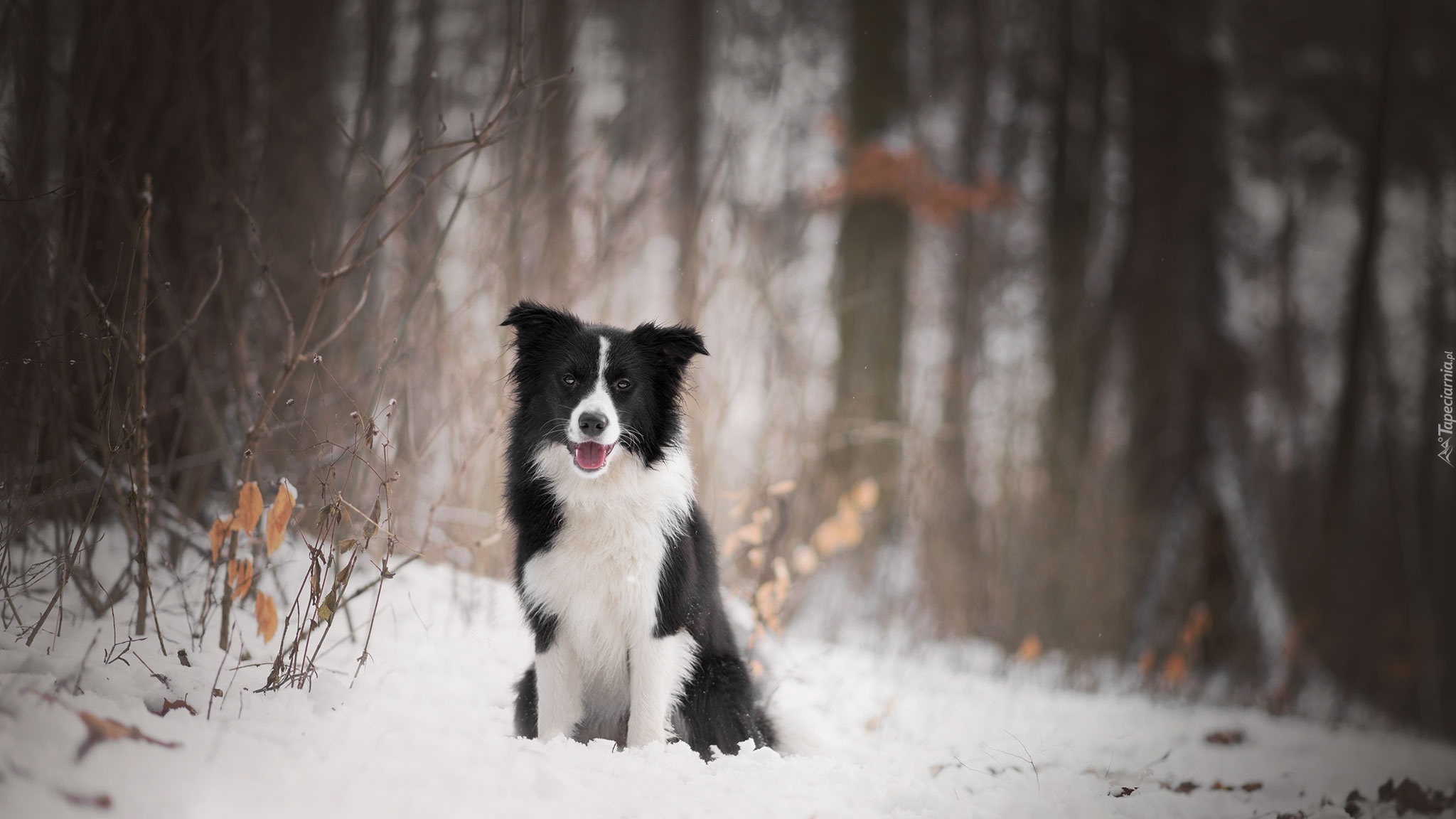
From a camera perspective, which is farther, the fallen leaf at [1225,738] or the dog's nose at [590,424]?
the fallen leaf at [1225,738]

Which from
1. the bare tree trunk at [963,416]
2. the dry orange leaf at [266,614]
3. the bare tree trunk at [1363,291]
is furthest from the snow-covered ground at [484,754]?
the bare tree trunk at [1363,291]

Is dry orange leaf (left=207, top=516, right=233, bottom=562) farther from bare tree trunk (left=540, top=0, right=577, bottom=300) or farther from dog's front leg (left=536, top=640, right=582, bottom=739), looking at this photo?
bare tree trunk (left=540, top=0, right=577, bottom=300)

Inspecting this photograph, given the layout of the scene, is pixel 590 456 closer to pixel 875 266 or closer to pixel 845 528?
pixel 845 528

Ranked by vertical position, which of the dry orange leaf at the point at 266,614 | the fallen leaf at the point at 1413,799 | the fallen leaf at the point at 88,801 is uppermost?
the dry orange leaf at the point at 266,614

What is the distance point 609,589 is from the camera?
9.36 ft

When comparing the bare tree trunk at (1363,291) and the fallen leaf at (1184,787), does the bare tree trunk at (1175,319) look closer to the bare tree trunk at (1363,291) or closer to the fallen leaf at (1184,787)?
the bare tree trunk at (1363,291)

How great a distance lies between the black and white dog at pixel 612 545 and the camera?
2852 mm

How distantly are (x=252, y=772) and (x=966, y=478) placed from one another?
24.6 ft

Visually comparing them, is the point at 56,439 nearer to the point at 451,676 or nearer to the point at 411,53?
the point at 451,676

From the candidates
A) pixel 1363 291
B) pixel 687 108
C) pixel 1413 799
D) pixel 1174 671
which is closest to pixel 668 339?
pixel 1413 799

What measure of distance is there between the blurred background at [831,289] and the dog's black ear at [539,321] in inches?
17.3

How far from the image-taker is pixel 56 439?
141 inches

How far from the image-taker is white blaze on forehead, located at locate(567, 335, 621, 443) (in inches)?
105

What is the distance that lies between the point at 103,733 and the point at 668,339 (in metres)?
1.91
